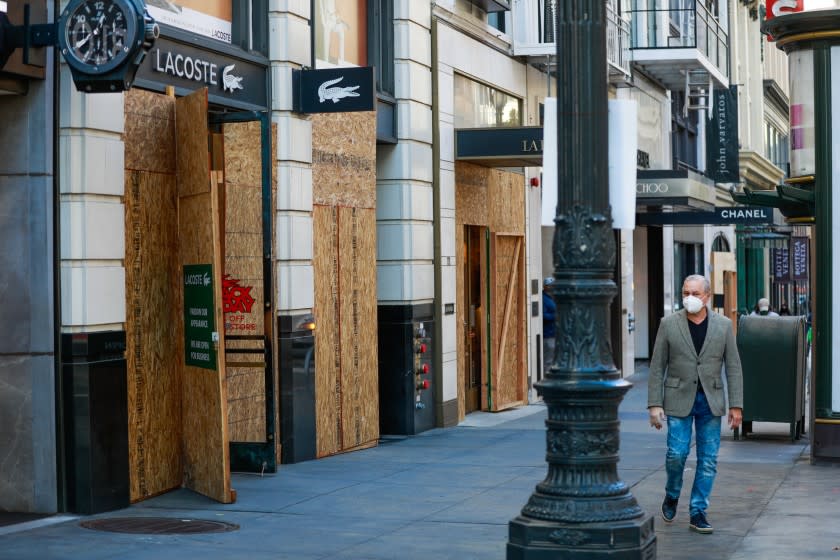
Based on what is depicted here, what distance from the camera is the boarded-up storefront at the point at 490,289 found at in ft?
59.3

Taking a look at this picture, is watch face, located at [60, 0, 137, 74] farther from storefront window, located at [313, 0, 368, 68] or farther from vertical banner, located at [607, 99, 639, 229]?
storefront window, located at [313, 0, 368, 68]

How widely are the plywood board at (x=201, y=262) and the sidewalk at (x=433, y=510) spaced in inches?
10.7

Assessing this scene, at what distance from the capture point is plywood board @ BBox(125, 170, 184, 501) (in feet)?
35.9

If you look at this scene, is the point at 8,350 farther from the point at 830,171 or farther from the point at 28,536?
the point at 830,171

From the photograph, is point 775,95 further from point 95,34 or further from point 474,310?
point 95,34

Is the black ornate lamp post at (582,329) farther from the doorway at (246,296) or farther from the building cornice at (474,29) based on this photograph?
the building cornice at (474,29)

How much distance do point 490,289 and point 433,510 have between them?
8623 mm

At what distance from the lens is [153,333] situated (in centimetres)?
1123

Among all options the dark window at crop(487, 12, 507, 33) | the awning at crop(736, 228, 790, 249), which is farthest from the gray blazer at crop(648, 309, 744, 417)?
the awning at crop(736, 228, 790, 249)

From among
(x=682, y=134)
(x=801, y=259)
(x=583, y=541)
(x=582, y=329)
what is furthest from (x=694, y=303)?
(x=801, y=259)

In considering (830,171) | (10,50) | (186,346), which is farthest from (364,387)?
(10,50)

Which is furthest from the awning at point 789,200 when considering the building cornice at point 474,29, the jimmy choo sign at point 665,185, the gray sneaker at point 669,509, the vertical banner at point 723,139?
the vertical banner at point 723,139

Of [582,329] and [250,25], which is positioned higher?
[250,25]

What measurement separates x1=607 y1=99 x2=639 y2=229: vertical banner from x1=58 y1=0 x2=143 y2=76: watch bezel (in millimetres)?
3580
